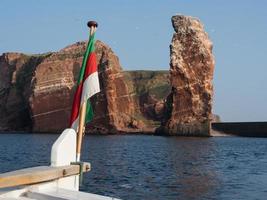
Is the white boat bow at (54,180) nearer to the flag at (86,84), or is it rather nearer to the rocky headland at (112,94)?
the flag at (86,84)

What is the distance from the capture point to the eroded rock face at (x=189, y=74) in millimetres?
145000

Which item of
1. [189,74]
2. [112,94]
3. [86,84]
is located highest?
[189,74]

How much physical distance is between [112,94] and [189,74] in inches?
1354

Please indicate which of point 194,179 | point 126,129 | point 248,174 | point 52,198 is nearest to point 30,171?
point 52,198

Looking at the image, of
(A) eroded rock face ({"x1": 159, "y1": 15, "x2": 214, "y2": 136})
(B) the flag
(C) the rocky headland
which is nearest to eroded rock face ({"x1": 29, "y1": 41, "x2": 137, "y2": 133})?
(C) the rocky headland

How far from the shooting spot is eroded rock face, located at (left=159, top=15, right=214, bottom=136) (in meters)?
145

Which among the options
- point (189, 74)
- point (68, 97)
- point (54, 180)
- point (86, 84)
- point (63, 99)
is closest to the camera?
Answer: point (54, 180)

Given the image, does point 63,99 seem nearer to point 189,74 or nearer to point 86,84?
point 189,74

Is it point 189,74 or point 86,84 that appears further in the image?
point 189,74

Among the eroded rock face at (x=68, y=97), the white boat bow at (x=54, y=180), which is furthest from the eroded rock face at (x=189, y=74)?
the white boat bow at (x=54, y=180)

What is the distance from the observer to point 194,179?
34594mm

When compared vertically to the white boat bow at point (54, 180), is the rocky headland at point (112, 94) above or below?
above

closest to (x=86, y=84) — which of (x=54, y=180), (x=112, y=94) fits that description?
(x=54, y=180)

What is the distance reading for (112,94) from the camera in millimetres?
171250
